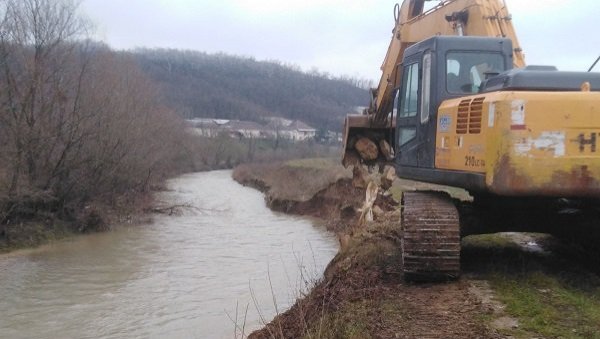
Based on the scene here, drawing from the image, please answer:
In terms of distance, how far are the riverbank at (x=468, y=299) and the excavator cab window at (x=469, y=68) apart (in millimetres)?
2031

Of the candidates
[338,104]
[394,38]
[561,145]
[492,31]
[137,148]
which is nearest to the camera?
[561,145]

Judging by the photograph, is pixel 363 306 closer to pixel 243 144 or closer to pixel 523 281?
pixel 523 281

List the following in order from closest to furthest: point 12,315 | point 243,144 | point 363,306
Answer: point 363,306, point 12,315, point 243,144

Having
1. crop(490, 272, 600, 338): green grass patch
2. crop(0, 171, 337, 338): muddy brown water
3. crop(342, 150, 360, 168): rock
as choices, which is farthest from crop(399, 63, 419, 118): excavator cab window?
crop(342, 150, 360, 168): rock

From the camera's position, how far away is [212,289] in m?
13.7

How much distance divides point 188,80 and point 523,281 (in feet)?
414


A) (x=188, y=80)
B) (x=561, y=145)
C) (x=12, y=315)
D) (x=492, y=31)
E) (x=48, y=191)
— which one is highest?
(x=188, y=80)

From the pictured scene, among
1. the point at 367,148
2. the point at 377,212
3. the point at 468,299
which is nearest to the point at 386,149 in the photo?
the point at 367,148

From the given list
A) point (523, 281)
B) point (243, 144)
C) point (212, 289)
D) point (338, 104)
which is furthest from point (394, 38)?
point (338, 104)

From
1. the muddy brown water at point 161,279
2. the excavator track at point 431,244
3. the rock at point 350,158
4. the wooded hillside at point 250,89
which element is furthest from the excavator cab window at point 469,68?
the wooded hillside at point 250,89

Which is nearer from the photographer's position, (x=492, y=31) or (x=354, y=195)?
(x=492, y=31)

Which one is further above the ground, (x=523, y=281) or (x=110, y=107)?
(x=110, y=107)

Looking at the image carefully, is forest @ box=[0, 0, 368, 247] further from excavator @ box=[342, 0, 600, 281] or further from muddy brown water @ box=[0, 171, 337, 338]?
excavator @ box=[342, 0, 600, 281]

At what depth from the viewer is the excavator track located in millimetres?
6230
